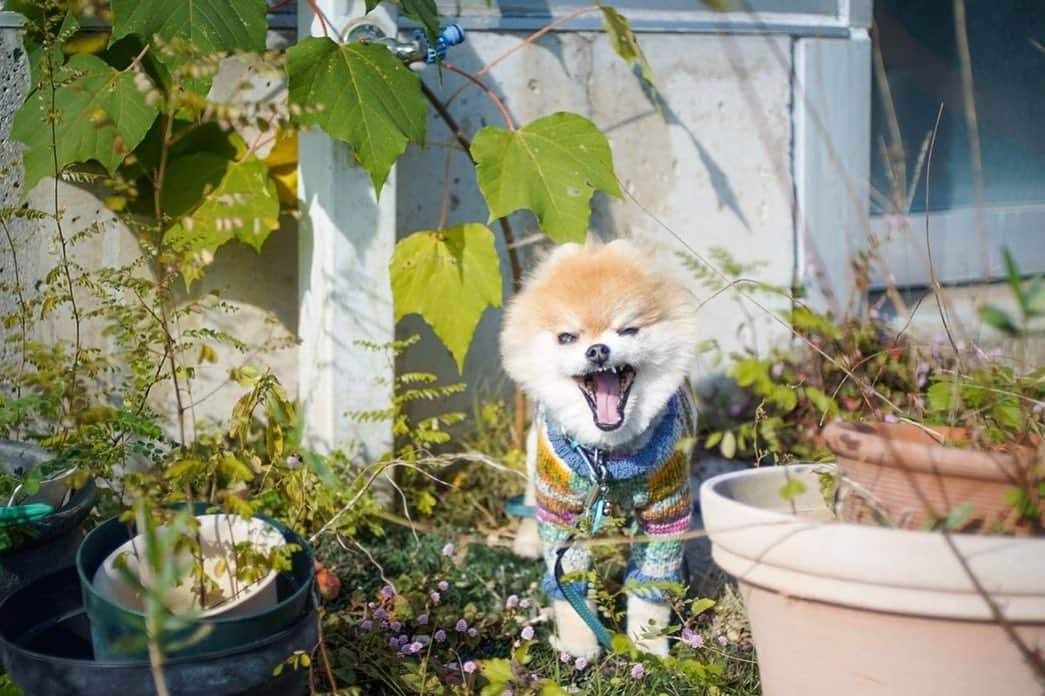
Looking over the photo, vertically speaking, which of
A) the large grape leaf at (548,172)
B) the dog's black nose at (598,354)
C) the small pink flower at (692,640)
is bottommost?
the small pink flower at (692,640)

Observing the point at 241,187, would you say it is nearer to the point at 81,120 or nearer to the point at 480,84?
the point at 81,120

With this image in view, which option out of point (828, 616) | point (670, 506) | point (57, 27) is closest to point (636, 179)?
point (670, 506)

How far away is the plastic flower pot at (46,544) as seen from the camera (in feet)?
5.97

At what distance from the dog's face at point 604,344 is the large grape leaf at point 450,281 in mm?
533

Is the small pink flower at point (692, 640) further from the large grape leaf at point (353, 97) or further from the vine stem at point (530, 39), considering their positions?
the vine stem at point (530, 39)

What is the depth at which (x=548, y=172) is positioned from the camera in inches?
104

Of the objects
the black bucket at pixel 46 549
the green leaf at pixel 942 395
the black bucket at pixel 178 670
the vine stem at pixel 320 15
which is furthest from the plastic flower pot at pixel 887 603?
the vine stem at pixel 320 15

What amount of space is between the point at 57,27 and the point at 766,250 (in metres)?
2.35

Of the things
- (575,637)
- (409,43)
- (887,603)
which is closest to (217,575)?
(575,637)

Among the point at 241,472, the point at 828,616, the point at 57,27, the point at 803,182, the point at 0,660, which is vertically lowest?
the point at 0,660

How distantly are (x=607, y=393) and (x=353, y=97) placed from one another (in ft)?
3.28

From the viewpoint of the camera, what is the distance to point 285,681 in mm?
1631

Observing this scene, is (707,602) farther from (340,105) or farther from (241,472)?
(340,105)

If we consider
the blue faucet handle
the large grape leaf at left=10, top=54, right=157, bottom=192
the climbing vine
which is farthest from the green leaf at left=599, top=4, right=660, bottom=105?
the large grape leaf at left=10, top=54, right=157, bottom=192
